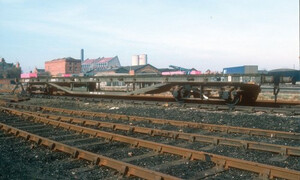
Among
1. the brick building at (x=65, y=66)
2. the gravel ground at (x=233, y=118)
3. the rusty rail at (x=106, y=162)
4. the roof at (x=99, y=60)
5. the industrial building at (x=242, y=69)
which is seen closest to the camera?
the rusty rail at (x=106, y=162)

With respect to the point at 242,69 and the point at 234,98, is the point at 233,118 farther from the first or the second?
the point at 242,69

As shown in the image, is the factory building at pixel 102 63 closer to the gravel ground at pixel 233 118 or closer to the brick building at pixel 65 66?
the brick building at pixel 65 66

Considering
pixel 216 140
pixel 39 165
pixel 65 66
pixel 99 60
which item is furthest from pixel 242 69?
pixel 99 60

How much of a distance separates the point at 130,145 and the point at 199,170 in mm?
2108

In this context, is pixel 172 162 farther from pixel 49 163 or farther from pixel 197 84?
pixel 197 84

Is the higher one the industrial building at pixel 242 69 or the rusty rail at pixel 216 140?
the industrial building at pixel 242 69

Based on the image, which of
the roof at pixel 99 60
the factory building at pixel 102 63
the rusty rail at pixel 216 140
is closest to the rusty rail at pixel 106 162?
the rusty rail at pixel 216 140

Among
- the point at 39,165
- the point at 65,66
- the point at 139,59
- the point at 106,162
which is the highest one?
the point at 139,59

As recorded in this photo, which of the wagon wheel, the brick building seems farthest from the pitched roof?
the wagon wheel

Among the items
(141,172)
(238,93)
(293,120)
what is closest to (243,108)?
(238,93)

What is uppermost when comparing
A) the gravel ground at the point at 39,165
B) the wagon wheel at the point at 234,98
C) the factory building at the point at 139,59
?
the factory building at the point at 139,59

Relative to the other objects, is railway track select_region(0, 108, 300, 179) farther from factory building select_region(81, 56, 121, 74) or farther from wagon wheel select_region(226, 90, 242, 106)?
factory building select_region(81, 56, 121, 74)

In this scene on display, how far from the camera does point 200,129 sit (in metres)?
8.41

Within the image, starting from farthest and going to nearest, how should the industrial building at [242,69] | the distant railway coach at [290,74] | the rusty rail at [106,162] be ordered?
1. the industrial building at [242,69]
2. the distant railway coach at [290,74]
3. the rusty rail at [106,162]
